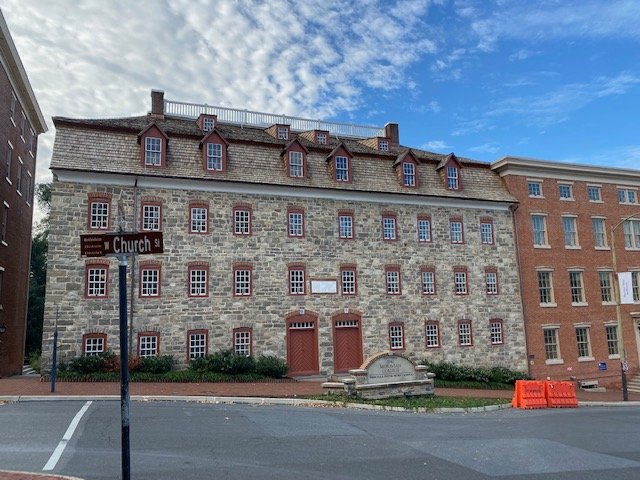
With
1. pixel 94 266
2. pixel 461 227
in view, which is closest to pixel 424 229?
pixel 461 227

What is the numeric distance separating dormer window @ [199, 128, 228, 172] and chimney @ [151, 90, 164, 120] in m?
6.77

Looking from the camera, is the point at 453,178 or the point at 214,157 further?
the point at 453,178

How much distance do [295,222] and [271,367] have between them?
7231 mm

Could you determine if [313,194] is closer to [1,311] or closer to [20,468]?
[1,311]

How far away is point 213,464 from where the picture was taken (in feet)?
28.9

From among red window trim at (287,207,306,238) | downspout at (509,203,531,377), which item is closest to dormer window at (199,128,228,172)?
red window trim at (287,207,306,238)

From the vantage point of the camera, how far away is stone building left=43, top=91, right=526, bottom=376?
22.6 meters

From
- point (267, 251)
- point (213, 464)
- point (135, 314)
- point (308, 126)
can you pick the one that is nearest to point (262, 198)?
point (267, 251)

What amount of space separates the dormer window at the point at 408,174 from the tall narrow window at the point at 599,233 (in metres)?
13.2

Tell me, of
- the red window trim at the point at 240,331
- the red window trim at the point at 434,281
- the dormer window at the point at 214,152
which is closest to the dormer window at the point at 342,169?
the dormer window at the point at 214,152

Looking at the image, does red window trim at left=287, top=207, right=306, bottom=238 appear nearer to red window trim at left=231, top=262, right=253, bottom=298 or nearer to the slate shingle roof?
the slate shingle roof

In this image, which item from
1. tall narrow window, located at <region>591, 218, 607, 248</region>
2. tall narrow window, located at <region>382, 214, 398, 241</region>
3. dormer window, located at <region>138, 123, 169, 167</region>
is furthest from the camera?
tall narrow window, located at <region>591, 218, 607, 248</region>

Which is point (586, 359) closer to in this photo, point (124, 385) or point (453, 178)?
point (453, 178)

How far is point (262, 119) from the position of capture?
35.0 m
